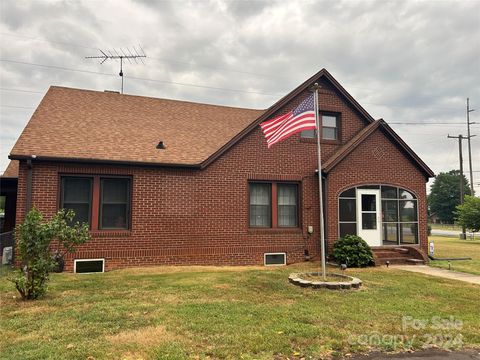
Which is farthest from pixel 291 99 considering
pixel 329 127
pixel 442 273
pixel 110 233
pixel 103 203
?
pixel 110 233

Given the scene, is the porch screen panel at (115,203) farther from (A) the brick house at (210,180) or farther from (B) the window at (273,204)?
(B) the window at (273,204)

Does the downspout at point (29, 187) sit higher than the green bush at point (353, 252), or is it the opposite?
the downspout at point (29, 187)

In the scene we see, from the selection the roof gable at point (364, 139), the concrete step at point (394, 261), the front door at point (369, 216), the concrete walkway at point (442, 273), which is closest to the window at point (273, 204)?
the roof gable at point (364, 139)

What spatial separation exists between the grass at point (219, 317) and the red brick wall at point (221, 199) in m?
2.12

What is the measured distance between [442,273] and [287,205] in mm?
5376

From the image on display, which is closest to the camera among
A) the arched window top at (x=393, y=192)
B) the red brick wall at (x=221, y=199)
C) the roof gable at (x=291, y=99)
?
the red brick wall at (x=221, y=199)

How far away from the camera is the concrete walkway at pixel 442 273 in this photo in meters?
10.6

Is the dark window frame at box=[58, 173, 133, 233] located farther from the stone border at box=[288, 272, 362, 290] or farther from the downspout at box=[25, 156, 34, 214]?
the stone border at box=[288, 272, 362, 290]

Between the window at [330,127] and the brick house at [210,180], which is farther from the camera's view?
the window at [330,127]

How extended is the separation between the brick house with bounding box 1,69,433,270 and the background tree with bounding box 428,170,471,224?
97.4 m

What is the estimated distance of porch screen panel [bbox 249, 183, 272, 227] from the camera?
13352mm

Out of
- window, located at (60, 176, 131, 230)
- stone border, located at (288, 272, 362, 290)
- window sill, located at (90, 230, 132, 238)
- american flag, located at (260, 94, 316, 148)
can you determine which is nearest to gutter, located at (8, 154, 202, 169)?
window, located at (60, 176, 131, 230)

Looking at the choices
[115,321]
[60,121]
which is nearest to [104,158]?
[60,121]

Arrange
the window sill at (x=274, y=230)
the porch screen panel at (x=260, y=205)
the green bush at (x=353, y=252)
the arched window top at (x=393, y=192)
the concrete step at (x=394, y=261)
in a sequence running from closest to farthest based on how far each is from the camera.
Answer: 1. the green bush at (x=353, y=252)
2. the window sill at (x=274, y=230)
3. the concrete step at (x=394, y=261)
4. the porch screen panel at (x=260, y=205)
5. the arched window top at (x=393, y=192)
